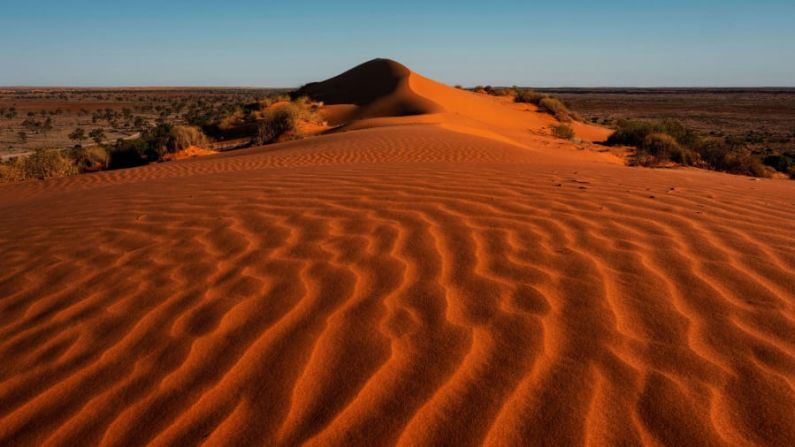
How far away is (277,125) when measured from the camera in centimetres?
1931

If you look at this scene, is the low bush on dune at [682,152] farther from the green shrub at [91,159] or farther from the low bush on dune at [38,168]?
the green shrub at [91,159]

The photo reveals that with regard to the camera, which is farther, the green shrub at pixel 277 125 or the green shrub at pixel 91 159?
the green shrub at pixel 277 125

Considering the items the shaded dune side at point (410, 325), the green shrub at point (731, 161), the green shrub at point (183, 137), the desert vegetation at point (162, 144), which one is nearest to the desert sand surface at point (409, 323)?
the shaded dune side at point (410, 325)

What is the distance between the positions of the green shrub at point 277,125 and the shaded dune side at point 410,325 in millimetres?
14669

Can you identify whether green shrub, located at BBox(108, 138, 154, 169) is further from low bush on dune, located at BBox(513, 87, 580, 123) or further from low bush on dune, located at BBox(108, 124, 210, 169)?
low bush on dune, located at BBox(513, 87, 580, 123)

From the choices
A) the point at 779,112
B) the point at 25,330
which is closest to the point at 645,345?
the point at 25,330

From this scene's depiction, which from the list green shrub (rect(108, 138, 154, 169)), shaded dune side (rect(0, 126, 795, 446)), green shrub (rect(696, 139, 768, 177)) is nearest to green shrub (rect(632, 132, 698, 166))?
green shrub (rect(696, 139, 768, 177))

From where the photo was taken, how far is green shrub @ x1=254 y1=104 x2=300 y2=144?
18.8 m

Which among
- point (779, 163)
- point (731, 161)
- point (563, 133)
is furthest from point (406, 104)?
point (731, 161)

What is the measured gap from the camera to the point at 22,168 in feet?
40.5

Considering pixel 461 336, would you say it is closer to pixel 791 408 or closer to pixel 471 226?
pixel 791 408

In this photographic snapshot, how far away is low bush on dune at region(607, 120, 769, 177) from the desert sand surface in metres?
8.44

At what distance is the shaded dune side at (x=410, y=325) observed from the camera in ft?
5.92

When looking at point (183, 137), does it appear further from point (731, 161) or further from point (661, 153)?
point (731, 161)
